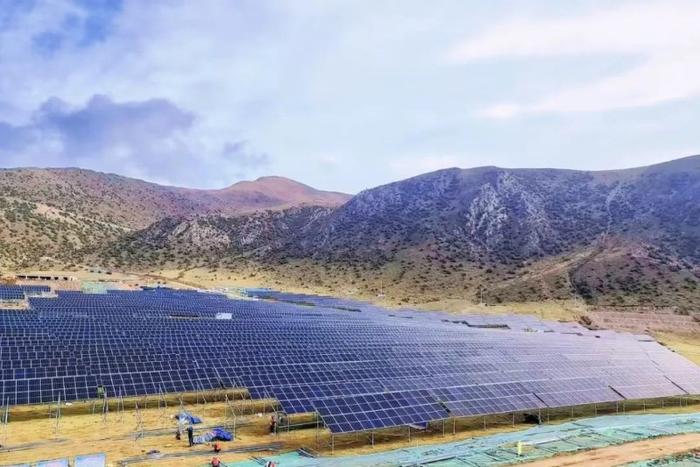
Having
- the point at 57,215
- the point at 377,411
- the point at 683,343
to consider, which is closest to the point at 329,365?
the point at 377,411

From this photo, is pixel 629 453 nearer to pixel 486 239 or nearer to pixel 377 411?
pixel 377 411

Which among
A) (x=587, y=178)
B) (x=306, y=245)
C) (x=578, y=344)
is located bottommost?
(x=578, y=344)

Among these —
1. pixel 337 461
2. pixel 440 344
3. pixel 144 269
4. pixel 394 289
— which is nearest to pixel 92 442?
pixel 337 461

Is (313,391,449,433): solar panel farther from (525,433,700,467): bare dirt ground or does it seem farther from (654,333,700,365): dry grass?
(654,333,700,365): dry grass

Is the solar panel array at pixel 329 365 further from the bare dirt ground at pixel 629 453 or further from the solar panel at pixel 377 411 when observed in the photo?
the bare dirt ground at pixel 629 453

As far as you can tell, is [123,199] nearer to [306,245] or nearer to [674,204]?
[306,245]

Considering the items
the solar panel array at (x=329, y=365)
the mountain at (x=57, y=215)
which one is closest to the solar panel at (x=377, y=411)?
the solar panel array at (x=329, y=365)
